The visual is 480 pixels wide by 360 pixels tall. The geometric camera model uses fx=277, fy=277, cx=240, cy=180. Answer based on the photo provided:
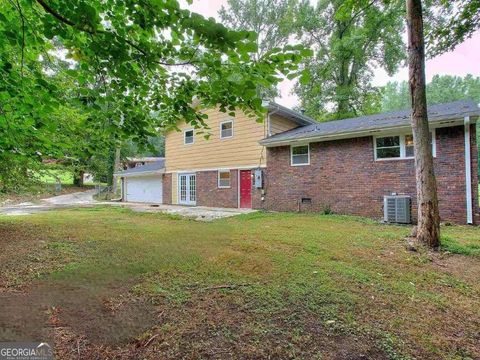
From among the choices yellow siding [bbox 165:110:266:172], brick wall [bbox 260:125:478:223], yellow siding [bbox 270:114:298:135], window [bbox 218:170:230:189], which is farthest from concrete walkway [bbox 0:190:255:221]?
yellow siding [bbox 270:114:298:135]

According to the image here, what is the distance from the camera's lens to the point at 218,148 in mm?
14922

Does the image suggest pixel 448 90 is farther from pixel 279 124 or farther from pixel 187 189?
pixel 187 189

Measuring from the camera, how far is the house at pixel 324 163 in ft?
27.9

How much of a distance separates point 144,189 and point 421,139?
18138 millimetres

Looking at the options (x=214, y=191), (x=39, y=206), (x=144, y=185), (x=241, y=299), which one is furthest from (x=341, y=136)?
(x=39, y=206)

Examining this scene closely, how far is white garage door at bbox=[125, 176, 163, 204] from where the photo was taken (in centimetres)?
1892

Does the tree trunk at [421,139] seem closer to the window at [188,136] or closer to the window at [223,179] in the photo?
the window at [223,179]

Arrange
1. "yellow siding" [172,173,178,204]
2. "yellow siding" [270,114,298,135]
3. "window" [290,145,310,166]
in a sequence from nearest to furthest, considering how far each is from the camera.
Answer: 1. "window" [290,145,310,166]
2. "yellow siding" [270,114,298,135]
3. "yellow siding" [172,173,178,204]

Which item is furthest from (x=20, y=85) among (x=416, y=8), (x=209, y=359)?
(x=416, y=8)

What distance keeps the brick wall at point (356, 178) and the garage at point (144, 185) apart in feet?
27.3

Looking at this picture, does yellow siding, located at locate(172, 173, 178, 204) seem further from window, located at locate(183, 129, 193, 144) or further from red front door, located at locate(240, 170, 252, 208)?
red front door, located at locate(240, 170, 252, 208)

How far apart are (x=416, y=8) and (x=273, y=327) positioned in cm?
640

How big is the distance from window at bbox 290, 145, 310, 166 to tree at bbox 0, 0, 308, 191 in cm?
866

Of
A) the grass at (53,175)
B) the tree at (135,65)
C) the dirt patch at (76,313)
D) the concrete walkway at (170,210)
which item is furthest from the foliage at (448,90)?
the dirt patch at (76,313)
